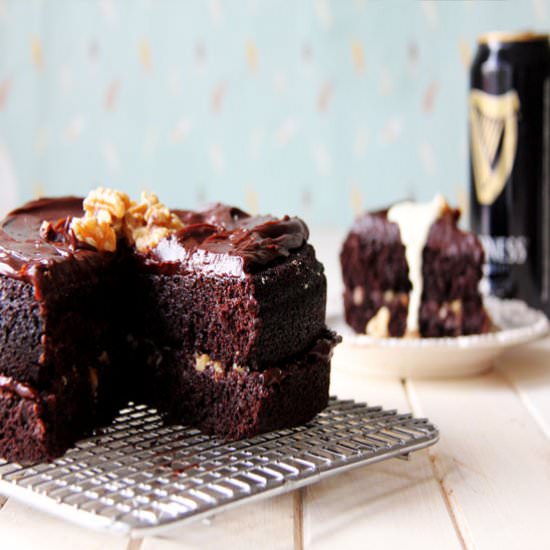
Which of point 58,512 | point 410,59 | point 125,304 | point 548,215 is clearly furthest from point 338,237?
point 58,512

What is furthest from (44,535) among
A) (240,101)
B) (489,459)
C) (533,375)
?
(240,101)

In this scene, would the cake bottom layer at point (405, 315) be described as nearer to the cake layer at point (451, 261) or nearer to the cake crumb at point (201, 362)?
the cake layer at point (451, 261)

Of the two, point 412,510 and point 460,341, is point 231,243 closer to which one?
point 412,510

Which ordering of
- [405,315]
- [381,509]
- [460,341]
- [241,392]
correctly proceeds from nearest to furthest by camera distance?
[381,509] → [241,392] → [460,341] → [405,315]

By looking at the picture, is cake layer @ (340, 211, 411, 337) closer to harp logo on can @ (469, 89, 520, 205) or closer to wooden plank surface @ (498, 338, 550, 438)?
wooden plank surface @ (498, 338, 550, 438)

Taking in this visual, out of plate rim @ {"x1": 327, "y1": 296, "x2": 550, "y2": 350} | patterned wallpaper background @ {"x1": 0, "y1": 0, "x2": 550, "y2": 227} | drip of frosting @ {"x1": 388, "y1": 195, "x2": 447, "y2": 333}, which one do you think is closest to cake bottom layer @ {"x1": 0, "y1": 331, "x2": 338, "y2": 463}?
plate rim @ {"x1": 327, "y1": 296, "x2": 550, "y2": 350}

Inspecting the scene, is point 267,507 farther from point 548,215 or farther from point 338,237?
point 338,237
